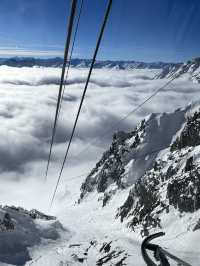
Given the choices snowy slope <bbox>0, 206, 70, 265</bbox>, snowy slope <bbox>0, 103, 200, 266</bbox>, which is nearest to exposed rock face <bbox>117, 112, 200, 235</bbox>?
snowy slope <bbox>0, 103, 200, 266</bbox>

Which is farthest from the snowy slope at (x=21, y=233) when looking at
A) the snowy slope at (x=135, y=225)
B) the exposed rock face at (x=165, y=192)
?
the exposed rock face at (x=165, y=192)

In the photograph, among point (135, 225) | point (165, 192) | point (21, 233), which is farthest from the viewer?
point (21, 233)

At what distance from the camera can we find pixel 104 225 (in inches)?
7062

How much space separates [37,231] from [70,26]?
17579 cm

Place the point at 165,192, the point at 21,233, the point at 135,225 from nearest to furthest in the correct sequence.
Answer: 1. the point at 135,225
2. the point at 165,192
3. the point at 21,233

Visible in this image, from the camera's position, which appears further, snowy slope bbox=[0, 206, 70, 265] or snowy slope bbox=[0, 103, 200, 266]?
snowy slope bbox=[0, 206, 70, 265]

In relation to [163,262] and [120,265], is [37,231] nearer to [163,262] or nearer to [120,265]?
[120,265]

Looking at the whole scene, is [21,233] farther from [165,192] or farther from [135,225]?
[165,192]

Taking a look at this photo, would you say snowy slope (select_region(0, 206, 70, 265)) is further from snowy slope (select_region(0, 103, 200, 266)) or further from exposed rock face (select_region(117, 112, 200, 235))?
exposed rock face (select_region(117, 112, 200, 235))

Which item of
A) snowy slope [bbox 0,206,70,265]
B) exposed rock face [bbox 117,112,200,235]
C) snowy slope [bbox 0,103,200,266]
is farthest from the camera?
snowy slope [bbox 0,206,70,265]

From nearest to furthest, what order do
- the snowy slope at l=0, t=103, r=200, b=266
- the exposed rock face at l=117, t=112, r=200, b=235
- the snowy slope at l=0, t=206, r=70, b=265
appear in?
the snowy slope at l=0, t=103, r=200, b=266 < the exposed rock face at l=117, t=112, r=200, b=235 < the snowy slope at l=0, t=206, r=70, b=265

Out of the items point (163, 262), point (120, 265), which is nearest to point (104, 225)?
point (120, 265)

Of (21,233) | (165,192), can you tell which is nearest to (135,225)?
(165,192)

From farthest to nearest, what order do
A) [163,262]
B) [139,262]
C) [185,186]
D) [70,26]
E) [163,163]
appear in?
[163,163] → [185,186] → [139,262] → [163,262] → [70,26]
